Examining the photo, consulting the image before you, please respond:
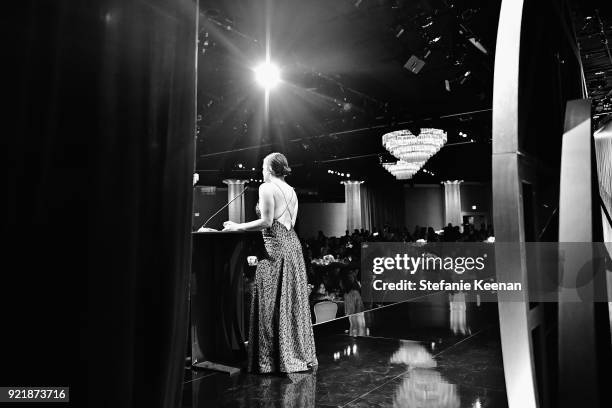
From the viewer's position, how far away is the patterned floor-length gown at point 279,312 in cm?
292

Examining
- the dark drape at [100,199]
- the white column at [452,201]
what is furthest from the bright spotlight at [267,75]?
the white column at [452,201]

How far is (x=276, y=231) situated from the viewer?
3027 mm

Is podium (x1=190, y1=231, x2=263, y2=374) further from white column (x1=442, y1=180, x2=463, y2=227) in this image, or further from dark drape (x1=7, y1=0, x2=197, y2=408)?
white column (x1=442, y1=180, x2=463, y2=227)

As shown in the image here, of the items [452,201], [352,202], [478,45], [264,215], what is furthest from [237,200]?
[264,215]

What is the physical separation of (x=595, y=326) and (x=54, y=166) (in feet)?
3.45

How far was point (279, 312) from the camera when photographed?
293 cm

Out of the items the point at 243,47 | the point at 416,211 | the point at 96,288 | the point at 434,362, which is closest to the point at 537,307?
the point at 96,288

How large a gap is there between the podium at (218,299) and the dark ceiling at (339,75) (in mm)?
2859

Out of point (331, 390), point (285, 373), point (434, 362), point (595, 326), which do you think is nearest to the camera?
point (595, 326)

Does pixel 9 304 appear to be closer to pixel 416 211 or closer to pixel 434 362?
pixel 434 362

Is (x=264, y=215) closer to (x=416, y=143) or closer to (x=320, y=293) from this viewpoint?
(x=320, y=293)

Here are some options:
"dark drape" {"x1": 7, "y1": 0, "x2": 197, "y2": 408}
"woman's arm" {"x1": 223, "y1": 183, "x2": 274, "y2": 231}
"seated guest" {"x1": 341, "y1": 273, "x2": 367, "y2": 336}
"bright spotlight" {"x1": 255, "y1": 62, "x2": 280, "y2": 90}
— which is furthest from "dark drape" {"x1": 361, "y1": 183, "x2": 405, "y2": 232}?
"dark drape" {"x1": 7, "y1": 0, "x2": 197, "y2": 408}

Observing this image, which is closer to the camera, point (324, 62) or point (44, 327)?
point (44, 327)

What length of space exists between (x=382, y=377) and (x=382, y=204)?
15239 millimetres
